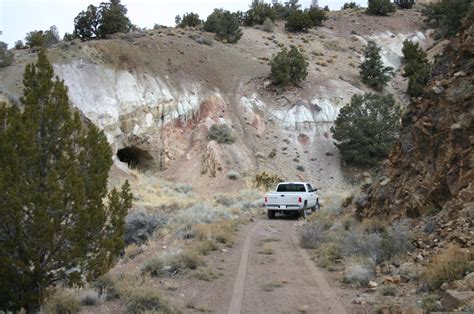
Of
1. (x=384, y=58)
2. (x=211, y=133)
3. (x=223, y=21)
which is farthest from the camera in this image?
(x=384, y=58)

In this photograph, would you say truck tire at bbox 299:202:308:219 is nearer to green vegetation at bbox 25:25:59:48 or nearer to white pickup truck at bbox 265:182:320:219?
white pickup truck at bbox 265:182:320:219

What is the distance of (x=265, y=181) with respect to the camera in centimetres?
3653

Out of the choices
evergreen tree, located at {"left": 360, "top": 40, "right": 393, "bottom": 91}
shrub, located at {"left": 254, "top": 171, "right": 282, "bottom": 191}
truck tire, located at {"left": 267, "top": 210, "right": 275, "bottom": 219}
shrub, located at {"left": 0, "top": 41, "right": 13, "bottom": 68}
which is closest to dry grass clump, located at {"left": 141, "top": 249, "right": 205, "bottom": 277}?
truck tire, located at {"left": 267, "top": 210, "right": 275, "bottom": 219}

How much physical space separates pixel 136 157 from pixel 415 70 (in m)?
30.1

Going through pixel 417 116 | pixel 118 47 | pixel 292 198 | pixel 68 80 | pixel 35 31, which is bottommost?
pixel 292 198

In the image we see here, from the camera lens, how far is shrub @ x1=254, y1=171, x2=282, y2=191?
36.3 metres

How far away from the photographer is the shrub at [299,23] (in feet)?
214

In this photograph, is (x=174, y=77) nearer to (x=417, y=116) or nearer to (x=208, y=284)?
(x=417, y=116)

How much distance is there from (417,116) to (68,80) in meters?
27.3

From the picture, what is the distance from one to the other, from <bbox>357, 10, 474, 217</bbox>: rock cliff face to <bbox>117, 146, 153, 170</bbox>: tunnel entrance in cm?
2357

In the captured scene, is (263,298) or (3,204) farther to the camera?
(263,298)

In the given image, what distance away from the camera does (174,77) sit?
1670 inches

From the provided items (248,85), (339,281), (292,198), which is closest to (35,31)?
(248,85)

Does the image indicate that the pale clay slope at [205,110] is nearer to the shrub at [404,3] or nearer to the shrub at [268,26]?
the shrub at [268,26]
